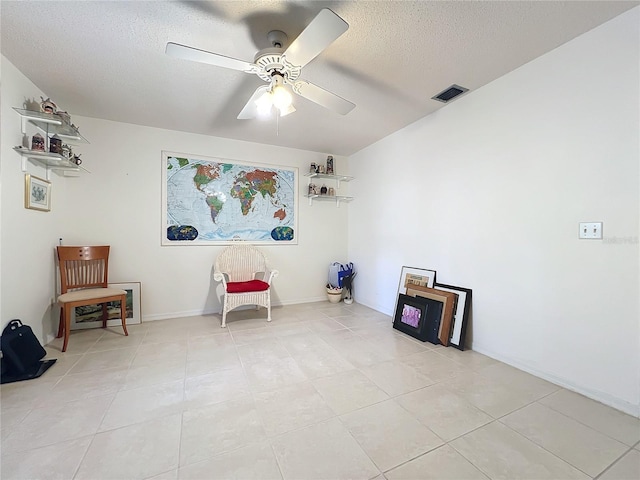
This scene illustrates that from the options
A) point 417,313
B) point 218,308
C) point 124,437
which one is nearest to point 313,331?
point 417,313

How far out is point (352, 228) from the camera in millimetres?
4602

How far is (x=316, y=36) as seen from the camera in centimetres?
146

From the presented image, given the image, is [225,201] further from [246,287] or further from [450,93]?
[450,93]

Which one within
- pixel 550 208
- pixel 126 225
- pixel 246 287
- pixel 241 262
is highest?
pixel 550 208

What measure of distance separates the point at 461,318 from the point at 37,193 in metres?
4.24

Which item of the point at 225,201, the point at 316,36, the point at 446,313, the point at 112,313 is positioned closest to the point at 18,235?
the point at 112,313

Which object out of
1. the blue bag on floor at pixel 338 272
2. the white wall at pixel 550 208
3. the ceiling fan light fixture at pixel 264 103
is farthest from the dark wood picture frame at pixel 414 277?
the ceiling fan light fixture at pixel 264 103

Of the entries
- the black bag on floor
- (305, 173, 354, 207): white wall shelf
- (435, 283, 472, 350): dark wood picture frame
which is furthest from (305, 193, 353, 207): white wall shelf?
the black bag on floor

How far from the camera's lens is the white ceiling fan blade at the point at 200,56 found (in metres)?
1.57

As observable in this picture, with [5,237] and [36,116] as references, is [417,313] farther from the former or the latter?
[36,116]

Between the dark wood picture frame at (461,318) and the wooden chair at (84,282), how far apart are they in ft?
11.3

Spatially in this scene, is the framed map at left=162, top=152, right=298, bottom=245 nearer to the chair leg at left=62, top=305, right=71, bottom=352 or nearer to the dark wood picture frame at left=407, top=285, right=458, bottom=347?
the chair leg at left=62, top=305, right=71, bottom=352

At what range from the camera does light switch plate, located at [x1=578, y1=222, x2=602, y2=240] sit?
5.91 feet

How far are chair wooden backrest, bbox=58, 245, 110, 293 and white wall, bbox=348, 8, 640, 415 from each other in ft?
12.3
